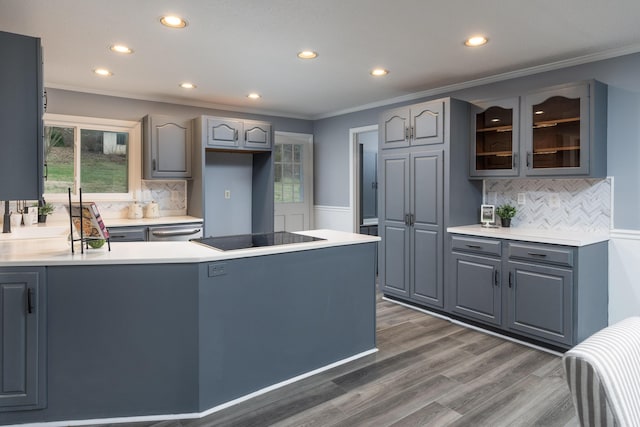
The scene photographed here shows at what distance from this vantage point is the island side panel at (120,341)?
7.24 ft

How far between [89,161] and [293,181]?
272 centimetres

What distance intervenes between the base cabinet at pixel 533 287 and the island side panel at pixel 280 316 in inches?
44.2

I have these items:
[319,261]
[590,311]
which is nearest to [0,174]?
[319,261]

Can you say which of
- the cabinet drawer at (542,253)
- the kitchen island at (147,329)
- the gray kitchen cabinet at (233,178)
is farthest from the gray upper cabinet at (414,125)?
the kitchen island at (147,329)

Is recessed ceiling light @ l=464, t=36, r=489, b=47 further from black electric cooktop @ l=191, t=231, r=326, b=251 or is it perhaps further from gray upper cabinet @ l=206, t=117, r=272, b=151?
gray upper cabinet @ l=206, t=117, r=272, b=151

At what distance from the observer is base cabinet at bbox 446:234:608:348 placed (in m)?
3.12

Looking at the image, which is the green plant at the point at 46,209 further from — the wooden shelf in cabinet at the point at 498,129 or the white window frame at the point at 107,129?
the wooden shelf in cabinet at the point at 498,129

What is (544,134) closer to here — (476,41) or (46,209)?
(476,41)

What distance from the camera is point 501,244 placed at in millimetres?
3533

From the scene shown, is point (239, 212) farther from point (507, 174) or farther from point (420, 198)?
point (507, 174)

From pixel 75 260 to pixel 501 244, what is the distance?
315 cm

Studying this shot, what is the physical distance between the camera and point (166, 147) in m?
4.75

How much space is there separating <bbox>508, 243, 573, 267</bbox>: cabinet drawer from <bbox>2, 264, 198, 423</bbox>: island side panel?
2579mm

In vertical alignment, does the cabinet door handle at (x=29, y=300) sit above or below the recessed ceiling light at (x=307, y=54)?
below
